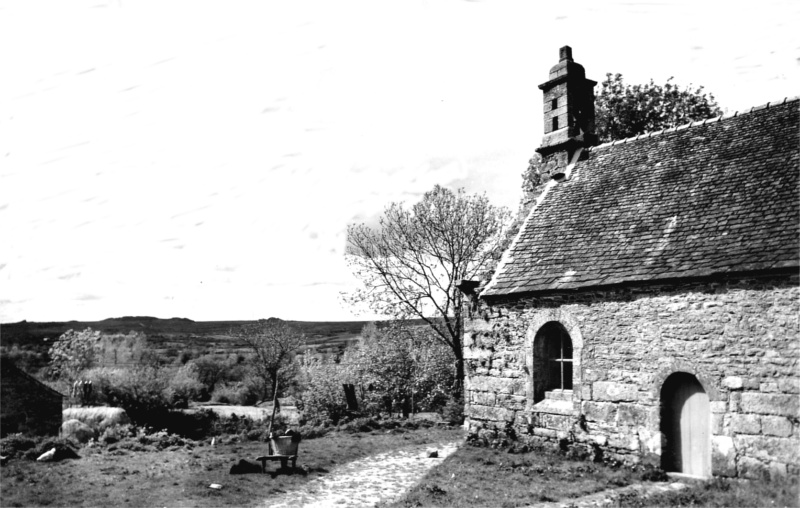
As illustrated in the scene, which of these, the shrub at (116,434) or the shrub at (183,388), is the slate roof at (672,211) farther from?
the shrub at (183,388)

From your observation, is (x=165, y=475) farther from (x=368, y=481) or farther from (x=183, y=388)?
(x=183, y=388)

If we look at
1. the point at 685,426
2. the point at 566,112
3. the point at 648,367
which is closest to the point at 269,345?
the point at 566,112

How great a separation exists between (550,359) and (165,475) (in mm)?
8666

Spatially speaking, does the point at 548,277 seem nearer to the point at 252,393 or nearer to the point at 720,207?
the point at 720,207

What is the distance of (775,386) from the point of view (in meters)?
9.56

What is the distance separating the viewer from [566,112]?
1638cm

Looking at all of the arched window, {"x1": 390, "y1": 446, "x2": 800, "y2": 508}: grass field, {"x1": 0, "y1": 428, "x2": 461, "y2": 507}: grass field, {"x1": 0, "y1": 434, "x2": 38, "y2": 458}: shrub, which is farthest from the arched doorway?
{"x1": 0, "y1": 434, "x2": 38, "y2": 458}: shrub

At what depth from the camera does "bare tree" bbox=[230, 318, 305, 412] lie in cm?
4194

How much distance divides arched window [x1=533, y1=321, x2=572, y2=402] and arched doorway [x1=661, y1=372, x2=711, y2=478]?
2427mm

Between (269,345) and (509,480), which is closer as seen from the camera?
(509,480)

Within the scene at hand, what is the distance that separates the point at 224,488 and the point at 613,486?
6.97 metres

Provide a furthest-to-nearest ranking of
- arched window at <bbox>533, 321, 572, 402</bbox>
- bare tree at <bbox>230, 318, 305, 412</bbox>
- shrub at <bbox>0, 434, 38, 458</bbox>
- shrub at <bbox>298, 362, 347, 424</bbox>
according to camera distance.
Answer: bare tree at <bbox>230, 318, 305, 412</bbox>
shrub at <bbox>298, 362, 347, 424</bbox>
shrub at <bbox>0, 434, 38, 458</bbox>
arched window at <bbox>533, 321, 572, 402</bbox>

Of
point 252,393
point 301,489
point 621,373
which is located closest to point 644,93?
point 621,373

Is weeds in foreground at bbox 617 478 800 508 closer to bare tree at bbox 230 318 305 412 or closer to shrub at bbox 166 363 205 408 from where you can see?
shrub at bbox 166 363 205 408
